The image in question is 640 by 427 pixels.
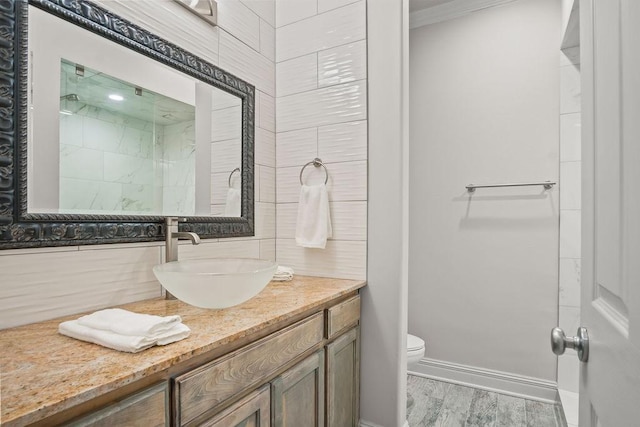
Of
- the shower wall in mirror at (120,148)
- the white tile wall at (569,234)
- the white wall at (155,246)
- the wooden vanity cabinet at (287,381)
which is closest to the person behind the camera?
the wooden vanity cabinet at (287,381)

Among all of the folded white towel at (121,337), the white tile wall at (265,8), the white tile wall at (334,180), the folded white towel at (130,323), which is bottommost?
the folded white towel at (121,337)

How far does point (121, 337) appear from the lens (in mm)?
739

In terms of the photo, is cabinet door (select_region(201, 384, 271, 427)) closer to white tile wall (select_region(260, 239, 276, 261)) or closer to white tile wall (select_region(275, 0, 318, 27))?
white tile wall (select_region(260, 239, 276, 261))

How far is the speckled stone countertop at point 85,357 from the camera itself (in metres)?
0.54

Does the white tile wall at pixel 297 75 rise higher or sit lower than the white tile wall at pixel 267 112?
higher

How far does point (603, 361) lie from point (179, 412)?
32.4 inches

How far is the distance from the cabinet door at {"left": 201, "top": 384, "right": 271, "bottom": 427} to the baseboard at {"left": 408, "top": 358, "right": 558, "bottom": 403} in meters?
1.81

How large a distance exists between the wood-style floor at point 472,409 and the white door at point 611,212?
1.37m

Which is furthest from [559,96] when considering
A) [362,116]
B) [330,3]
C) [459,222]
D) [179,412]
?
[179,412]

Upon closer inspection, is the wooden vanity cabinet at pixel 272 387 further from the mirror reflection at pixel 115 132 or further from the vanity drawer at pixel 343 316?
the mirror reflection at pixel 115 132

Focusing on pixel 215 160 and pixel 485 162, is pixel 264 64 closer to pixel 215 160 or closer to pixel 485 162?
pixel 215 160

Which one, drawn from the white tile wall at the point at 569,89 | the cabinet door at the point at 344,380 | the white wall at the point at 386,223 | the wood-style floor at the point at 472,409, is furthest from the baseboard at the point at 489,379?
the white tile wall at the point at 569,89

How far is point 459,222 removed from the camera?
7.88 ft

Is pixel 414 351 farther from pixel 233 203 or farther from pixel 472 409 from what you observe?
pixel 233 203
